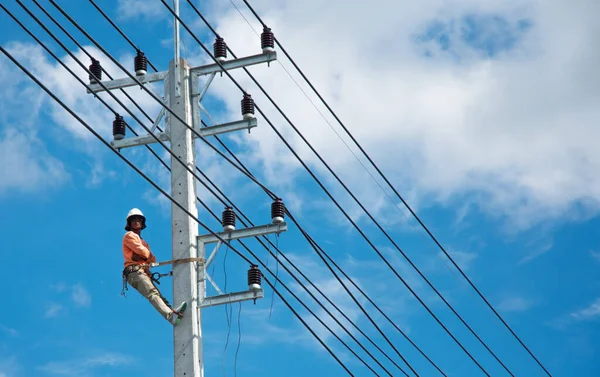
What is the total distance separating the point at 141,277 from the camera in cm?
1708

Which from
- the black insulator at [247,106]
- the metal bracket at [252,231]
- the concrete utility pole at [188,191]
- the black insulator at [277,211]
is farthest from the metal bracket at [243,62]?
the metal bracket at [252,231]

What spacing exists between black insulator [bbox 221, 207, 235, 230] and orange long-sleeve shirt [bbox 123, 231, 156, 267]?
1.37 metres

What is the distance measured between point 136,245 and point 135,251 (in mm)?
79

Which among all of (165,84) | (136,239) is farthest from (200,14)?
(136,239)

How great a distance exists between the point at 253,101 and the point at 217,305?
9.41 ft

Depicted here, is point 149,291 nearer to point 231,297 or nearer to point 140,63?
point 231,297

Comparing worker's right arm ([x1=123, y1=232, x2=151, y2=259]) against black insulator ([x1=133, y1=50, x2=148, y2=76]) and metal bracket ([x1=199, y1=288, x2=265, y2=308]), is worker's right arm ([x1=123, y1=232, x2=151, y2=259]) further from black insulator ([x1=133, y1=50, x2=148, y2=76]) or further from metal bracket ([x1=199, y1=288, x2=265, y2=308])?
black insulator ([x1=133, y1=50, x2=148, y2=76])

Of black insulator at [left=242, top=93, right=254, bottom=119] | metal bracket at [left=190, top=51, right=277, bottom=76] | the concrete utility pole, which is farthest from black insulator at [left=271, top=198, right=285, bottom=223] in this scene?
metal bracket at [left=190, top=51, right=277, bottom=76]

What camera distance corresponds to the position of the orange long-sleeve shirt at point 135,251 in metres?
17.3

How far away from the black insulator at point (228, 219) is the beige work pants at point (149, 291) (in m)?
1.25

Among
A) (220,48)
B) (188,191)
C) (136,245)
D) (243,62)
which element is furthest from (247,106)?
(136,245)

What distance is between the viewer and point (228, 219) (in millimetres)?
16547

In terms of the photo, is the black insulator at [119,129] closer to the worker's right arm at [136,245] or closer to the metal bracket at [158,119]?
the metal bracket at [158,119]

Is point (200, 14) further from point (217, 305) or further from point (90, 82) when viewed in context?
point (217, 305)
